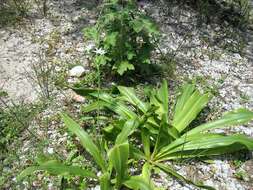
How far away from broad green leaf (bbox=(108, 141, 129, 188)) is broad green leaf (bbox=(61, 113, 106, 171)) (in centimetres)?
18

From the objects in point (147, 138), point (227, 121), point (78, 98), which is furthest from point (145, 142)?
point (78, 98)

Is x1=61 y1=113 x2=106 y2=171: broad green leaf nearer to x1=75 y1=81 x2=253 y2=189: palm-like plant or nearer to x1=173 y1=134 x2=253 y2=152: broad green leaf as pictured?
x1=75 y1=81 x2=253 y2=189: palm-like plant

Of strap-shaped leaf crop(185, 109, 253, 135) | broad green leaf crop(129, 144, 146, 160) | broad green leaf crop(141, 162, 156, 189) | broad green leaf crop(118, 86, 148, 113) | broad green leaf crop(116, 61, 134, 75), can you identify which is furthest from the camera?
broad green leaf crop(116, 61, 134, 75)

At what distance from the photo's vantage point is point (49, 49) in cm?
503

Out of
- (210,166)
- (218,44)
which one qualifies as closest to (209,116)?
(210,166)

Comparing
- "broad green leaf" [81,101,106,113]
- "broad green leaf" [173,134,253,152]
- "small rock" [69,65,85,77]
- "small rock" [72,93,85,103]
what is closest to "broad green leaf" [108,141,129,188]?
"broad green leaf" [173,134,253,152]

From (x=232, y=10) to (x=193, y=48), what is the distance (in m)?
1.20

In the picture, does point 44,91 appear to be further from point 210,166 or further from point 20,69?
point 210,166

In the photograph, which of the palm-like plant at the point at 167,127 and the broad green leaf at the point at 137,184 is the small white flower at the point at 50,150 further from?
the broad green leaf at the point at 137,184

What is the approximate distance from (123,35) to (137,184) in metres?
1.56

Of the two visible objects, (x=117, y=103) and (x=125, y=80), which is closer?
(x=117, y=103)

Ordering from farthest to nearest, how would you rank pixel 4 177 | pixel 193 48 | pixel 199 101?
pixel 193 48, pixel 199 101, pixel 4 177

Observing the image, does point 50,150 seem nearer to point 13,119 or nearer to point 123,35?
point 13,119

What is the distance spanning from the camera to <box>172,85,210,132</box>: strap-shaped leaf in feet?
13.5
